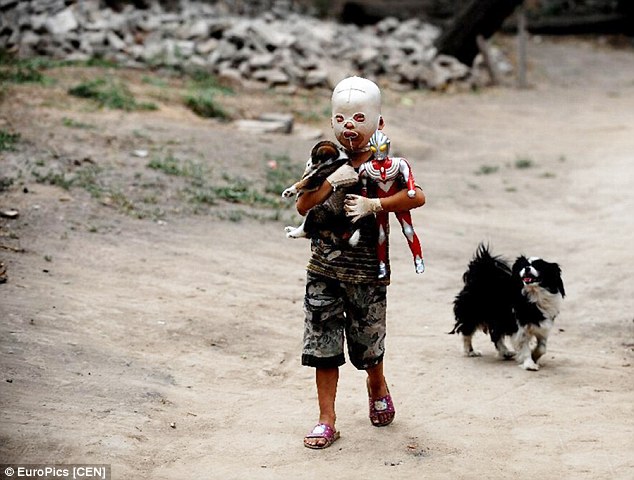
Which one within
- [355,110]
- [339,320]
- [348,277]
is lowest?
[339,320]

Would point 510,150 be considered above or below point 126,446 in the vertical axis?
below

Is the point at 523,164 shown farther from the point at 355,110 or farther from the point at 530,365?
the point at 355,110

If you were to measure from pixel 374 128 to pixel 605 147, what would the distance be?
9.96m

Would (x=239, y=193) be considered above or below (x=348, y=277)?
below

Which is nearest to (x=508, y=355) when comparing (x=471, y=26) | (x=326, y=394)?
(x=326, y=394)

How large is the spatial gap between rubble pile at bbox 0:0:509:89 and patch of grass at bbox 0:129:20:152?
5.26 metres

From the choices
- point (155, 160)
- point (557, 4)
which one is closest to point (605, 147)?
point (155, 160)

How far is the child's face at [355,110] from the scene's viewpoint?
435cm

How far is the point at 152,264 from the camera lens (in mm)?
7500

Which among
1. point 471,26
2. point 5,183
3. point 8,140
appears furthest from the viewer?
point 471,26

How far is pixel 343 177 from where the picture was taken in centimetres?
442

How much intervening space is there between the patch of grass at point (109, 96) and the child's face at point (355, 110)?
8.30m

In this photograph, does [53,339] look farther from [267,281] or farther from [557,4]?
[557,4]

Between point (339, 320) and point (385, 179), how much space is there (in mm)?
729
